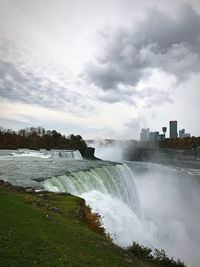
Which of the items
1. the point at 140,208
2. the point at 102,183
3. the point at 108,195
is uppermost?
the point at 102,183

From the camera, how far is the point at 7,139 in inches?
4126

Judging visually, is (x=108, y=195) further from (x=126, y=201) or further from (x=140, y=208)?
(x=140, y=208)

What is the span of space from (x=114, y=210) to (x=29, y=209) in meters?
11.1

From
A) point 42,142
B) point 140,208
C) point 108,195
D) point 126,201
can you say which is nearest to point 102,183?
point 108,195

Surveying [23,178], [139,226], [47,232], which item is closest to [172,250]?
[139,226]

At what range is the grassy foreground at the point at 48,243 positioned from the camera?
8.25 m

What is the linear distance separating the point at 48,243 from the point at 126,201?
22870mm

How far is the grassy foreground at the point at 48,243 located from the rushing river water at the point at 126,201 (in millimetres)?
5040

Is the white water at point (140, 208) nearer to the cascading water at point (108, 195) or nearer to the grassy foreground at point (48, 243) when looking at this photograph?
the cascading water at point (108, 195)

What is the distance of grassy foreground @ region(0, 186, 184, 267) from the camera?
325 inches

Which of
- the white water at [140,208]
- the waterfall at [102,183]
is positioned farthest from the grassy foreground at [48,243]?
the waterfall at [102,183]

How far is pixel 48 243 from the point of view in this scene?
9.51 metres

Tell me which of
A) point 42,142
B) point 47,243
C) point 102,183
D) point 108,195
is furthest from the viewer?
point 42,142

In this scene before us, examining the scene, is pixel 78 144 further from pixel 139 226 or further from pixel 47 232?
pixel 47 232
